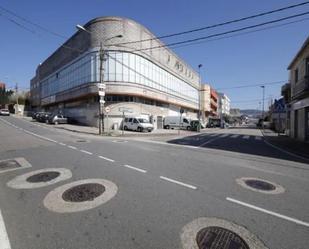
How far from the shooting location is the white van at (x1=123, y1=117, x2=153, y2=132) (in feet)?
106

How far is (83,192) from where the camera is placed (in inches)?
226

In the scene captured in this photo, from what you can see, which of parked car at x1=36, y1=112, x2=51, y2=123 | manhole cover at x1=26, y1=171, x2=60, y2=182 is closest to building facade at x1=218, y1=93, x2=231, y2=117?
parked car at x1=36, y1=112, x2=51, y2=123

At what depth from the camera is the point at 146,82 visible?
4094 centimetres

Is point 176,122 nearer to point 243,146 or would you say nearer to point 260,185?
point 243,146

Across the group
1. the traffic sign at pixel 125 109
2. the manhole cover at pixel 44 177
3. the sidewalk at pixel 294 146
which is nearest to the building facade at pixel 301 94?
the sidewalk at pixel 294 146

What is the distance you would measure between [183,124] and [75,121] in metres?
18.2

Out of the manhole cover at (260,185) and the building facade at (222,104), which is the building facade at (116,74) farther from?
the building facade at (222,104)

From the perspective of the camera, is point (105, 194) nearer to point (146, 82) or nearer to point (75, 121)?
point (146, 82)

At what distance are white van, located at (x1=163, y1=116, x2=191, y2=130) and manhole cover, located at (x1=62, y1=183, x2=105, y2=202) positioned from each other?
36.9 metres

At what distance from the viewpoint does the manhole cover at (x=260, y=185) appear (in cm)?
640

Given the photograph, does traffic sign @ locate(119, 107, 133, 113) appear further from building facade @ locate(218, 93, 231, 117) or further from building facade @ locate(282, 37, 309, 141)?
building facade @ locate(218, 93, 231, 117)

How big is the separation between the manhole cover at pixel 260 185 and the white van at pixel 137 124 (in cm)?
2563

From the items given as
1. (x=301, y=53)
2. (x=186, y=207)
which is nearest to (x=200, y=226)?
(x=186, y=207)

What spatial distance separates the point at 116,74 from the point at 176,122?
46.7 ft
